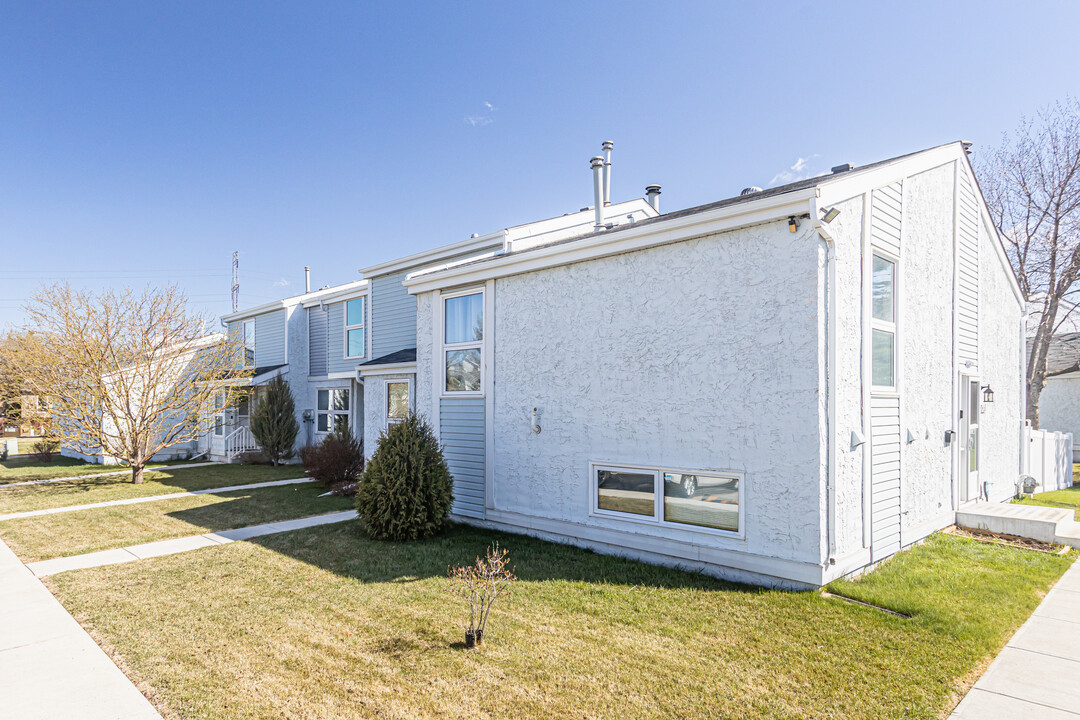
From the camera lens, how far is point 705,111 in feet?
41.6

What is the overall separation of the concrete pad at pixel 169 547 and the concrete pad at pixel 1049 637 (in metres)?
9.31

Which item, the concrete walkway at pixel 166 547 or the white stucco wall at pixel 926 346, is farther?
the white stucco wall at pixel 926 346

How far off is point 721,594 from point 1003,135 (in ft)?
76.3

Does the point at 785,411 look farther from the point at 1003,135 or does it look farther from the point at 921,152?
the point at 1003,135

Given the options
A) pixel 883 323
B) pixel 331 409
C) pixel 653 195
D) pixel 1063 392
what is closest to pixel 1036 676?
pixel 883 323

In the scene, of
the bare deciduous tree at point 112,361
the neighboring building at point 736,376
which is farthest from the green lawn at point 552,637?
the bare deciduous tree at point 112,361

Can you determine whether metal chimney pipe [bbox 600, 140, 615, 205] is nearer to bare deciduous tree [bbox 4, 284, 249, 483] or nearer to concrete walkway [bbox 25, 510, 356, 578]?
concrete walkway [bbox 25, 510, 356, 578]

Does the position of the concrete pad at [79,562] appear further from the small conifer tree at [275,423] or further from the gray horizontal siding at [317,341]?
the gray horizontal siding at [317,341]

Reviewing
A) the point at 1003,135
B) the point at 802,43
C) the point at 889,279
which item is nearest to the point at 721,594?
the point at 889,279

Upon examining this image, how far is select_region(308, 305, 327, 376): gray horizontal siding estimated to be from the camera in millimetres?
19188

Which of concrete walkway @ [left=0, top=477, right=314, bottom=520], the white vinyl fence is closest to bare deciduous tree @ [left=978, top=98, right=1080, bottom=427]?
the white vinyl fence

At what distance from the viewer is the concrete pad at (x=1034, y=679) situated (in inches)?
145

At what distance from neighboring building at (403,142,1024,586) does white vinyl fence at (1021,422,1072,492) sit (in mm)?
3958

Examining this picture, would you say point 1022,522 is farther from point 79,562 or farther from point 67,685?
point 79,562
